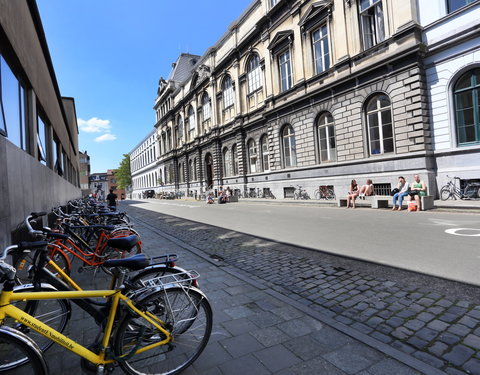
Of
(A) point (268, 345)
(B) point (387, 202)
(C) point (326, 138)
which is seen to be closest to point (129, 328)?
(A) point (268, 345)

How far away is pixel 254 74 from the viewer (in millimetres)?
29031

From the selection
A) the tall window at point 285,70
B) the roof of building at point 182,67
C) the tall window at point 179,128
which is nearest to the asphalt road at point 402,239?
the tall window at point 285,70

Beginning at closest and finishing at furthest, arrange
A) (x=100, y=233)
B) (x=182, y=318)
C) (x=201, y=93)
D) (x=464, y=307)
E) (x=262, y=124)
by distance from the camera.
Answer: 1. (x=182, y=318)
2. (x=464, y=307)
3. (x=100, y=233)
4. (x=262, y=124)
5. (x=201, y=93)

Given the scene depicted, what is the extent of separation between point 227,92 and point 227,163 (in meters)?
8.10

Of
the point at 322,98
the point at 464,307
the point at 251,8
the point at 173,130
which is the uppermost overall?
the point at 251,8

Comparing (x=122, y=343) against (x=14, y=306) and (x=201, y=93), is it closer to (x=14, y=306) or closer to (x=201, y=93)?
(x=14, y=306)

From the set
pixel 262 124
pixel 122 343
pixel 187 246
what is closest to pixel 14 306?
pixel 122 343

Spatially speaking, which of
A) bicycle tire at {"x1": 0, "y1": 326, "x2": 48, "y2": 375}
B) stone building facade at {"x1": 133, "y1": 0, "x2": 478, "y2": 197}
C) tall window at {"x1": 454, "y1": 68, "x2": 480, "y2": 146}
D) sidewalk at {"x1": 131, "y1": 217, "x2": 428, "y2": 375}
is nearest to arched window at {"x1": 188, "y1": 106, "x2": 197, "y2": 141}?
stone building facade at {"x1": 133, "y1": 0, "x2": 478, "y2": 197}

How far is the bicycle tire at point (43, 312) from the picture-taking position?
→ 2.04 metres

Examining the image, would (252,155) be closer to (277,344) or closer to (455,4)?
(455,4)

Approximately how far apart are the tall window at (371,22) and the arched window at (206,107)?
918 inches

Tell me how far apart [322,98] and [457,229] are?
1453 cm

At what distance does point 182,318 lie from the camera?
2582 millimetres

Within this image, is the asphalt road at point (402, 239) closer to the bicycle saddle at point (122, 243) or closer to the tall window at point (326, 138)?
the bicycle saddle at point (122, 243)
